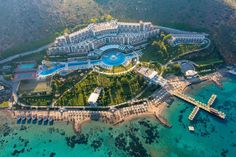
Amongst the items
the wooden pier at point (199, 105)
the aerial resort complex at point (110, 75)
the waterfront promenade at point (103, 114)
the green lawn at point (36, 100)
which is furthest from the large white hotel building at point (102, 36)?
the wooden pier at point (199, 105)

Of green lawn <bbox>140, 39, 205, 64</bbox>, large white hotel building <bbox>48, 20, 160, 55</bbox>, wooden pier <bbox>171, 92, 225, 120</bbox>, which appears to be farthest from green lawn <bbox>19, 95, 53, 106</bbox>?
wooden pier <bbox>171, 92, 225, 120</bbox>

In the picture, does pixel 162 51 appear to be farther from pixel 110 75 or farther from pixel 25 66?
pixel 25 66

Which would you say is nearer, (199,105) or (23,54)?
(199,105)

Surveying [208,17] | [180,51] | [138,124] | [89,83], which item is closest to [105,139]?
[138,124]

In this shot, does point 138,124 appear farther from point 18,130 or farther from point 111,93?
point 18,130

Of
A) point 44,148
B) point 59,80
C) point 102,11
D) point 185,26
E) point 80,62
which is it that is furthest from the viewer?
point 102,11

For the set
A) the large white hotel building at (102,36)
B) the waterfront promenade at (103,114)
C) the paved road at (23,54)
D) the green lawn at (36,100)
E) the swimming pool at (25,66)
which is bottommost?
the waterfront promenade at (103,114)

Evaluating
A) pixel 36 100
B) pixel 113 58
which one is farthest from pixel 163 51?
pixel 36 100

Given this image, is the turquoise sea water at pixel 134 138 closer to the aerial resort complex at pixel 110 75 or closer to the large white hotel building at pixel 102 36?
the aerial resort complex at pixel 110 75
